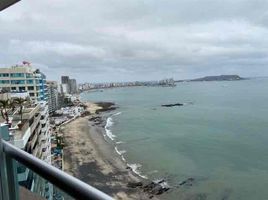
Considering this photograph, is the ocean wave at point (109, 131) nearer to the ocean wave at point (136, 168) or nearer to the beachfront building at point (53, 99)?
the ocean wave at point (136, 168)

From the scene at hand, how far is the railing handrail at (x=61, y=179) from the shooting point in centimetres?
69

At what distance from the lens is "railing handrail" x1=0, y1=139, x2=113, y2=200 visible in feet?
2.25

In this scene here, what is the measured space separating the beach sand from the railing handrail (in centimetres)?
1076

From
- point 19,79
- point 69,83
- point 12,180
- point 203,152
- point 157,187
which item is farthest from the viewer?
point 69,83

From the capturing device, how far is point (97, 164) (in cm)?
2217

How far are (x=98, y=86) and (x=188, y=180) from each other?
129 m

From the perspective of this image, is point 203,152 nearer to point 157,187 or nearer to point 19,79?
point 157,187

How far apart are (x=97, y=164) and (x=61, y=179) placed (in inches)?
857

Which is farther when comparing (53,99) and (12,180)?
(53,99)

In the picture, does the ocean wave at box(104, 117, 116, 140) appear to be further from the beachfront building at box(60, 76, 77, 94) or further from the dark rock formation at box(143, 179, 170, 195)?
the beachfront building at box(60, 76, 77, 94)

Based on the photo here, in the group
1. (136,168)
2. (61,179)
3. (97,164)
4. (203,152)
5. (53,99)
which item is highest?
(61,179)

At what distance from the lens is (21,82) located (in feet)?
85.8

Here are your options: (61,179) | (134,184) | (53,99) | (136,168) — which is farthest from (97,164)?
(53,99)

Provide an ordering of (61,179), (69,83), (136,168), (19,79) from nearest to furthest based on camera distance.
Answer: (61,179), (136,168), (19,79), (69,83)
